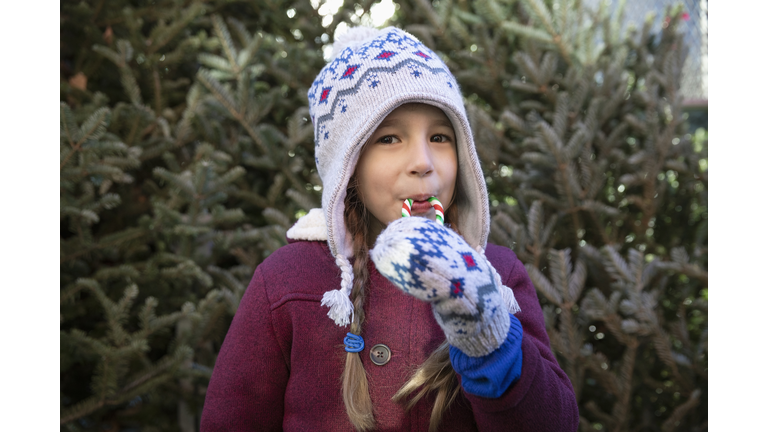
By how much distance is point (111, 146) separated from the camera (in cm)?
179

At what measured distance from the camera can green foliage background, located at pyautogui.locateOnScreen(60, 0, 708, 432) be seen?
1.93 m

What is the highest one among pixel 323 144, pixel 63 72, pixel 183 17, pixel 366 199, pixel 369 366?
pixel 183 17

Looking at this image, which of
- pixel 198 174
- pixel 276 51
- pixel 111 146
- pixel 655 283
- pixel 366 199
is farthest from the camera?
pixel 276 51

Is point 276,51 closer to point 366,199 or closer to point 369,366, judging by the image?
point 366,199

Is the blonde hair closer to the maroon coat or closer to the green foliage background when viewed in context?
the maroon coat

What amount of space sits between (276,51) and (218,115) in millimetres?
420

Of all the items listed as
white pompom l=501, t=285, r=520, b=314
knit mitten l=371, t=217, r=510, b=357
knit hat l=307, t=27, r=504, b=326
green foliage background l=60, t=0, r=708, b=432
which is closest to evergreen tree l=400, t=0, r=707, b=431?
green foliage background l=60, t=0, r=708, b=432

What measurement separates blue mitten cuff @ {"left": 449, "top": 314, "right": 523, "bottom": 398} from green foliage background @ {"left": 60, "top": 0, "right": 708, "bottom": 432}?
96cm

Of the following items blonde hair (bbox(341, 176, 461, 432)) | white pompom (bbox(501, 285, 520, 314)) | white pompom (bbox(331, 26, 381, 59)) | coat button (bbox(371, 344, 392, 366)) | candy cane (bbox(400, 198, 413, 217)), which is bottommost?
blonde hair (bbox(341, 176, 461, 432))

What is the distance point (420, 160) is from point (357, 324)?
0.41 m

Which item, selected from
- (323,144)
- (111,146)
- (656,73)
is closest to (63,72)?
(111,146)

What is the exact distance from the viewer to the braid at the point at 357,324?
1.16 meters

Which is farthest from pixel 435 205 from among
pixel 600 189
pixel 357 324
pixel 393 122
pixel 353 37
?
pixel 600 189

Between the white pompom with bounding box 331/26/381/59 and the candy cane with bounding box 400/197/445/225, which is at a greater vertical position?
the white pompom with bounding box 331/26/381/59
